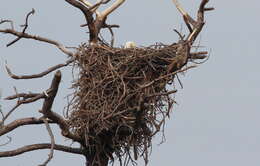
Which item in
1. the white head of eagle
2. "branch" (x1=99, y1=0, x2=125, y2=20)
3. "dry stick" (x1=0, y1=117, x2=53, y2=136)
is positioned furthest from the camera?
"branch" (x1=99, y1=0, x2=125, y2=20)

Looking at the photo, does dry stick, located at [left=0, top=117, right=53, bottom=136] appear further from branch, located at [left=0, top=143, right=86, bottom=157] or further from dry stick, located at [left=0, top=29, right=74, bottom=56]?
dry stick, located at [left=0, top=29, right=74, bottom=56]

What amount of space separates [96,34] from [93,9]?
0.27 meters

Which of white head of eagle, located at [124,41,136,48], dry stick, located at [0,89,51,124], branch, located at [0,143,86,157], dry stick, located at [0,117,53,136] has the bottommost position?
branch, located at [0,143,86,157]

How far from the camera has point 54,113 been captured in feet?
26.4

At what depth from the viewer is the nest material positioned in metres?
8.65

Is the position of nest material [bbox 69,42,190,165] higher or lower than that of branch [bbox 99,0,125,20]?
lower

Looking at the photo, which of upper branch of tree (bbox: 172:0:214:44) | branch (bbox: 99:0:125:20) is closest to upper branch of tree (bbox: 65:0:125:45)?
branch (bbox: 99:0:125:20)

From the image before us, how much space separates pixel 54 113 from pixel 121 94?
908 millimetres

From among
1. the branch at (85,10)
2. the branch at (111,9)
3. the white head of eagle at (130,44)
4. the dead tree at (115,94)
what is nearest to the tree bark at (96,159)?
the dead tree at (115,94)

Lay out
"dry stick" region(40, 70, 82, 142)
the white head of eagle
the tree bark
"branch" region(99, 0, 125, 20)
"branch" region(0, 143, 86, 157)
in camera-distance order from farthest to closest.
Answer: "branch" region(99, 0, 125, 20) < the white head of eagle < the tree bark < "branch" region(0, 143, 86, 157) < "dry stick" region(40, 70, 82, 142)

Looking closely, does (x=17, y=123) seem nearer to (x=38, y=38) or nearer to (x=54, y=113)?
(x=54, y=113)

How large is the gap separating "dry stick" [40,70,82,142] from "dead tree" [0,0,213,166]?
0.01 metres

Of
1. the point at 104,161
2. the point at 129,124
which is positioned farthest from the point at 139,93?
the point at 104,161

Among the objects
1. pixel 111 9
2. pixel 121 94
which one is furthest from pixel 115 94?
pixel 111 9
